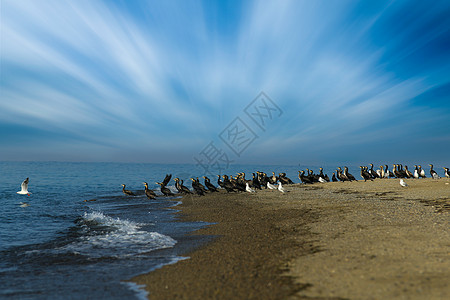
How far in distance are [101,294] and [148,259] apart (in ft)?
9.24

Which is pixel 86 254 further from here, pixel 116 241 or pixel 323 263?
pixel 323 263

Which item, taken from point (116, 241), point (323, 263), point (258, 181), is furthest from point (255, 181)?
point (323, 263)

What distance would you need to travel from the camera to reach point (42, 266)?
914 cm

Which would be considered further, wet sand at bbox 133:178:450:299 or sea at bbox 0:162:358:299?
sea at bbox 0:162:358:299

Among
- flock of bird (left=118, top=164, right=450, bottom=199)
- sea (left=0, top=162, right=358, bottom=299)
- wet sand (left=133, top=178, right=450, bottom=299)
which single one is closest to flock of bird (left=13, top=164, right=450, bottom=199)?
flock of bird (left=118, top=164, right=450, bottom=199)

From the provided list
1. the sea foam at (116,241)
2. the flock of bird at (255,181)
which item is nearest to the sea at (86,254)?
the sea foam at (116,241)

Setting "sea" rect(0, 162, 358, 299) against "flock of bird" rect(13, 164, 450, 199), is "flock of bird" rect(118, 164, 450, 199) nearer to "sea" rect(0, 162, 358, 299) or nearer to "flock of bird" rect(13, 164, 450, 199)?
"flock of bird" rect(13, 164, 450, 199)

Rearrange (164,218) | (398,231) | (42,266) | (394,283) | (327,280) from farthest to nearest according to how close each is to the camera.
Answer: (164,218) < (398,231) < (42,266) < (327,280) < (394,283)

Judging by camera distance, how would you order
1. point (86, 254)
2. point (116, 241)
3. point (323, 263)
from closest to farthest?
point (323, 263) → point (86, 254) → point (116, 241)

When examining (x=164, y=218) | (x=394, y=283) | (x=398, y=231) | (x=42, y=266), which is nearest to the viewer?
(x=394, y=283)

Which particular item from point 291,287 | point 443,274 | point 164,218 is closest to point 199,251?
point 291,287

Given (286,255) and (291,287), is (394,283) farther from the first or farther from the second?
(286,255)

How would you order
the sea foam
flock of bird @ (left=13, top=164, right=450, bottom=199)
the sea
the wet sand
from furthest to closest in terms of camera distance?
1. flock of bird @ (left=13, top=164, right=450, bottom=199)
2. the sea foam
3. the sea
4. the wet sand

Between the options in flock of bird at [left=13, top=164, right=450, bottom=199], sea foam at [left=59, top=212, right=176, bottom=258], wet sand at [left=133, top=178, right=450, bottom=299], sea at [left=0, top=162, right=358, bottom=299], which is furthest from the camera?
flock of bird at [left=13, top=164, right=450, bottom=199]
